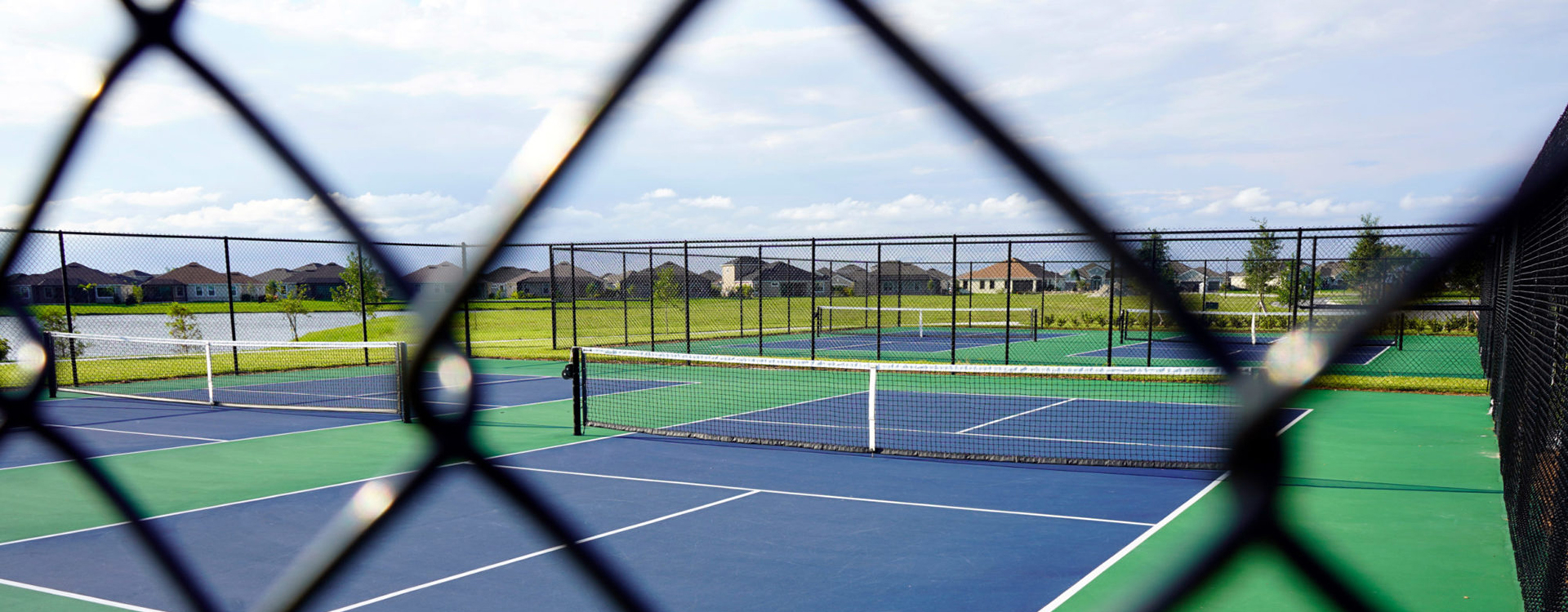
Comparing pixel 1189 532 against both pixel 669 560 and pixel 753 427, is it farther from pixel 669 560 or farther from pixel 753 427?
pixel 753 427

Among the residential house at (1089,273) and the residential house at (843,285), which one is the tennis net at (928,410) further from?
the residential house at (843,285)

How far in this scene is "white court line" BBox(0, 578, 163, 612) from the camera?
445cm

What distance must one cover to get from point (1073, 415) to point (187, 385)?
13.8 meters

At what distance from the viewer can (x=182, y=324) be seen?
17.6 metres

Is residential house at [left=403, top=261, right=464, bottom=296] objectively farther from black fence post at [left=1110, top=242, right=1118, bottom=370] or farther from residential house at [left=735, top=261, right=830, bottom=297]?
residential house at [left=735, top=261, right=830, bottom=297]

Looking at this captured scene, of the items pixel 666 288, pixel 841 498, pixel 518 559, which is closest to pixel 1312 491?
pixel 841 498

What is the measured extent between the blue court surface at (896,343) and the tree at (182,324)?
1148cm

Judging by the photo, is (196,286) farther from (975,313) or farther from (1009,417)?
(975,313)

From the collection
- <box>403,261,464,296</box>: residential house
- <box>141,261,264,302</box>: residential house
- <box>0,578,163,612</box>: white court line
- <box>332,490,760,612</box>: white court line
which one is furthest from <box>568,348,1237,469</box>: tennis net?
<box>403,261,464,296</box>: residential house

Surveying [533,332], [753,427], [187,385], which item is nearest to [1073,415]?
[753,427]

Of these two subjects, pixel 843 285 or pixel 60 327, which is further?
pixel 843 285

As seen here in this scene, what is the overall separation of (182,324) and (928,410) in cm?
1500

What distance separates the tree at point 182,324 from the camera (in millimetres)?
17672

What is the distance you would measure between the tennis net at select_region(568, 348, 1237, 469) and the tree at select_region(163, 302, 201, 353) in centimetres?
885
